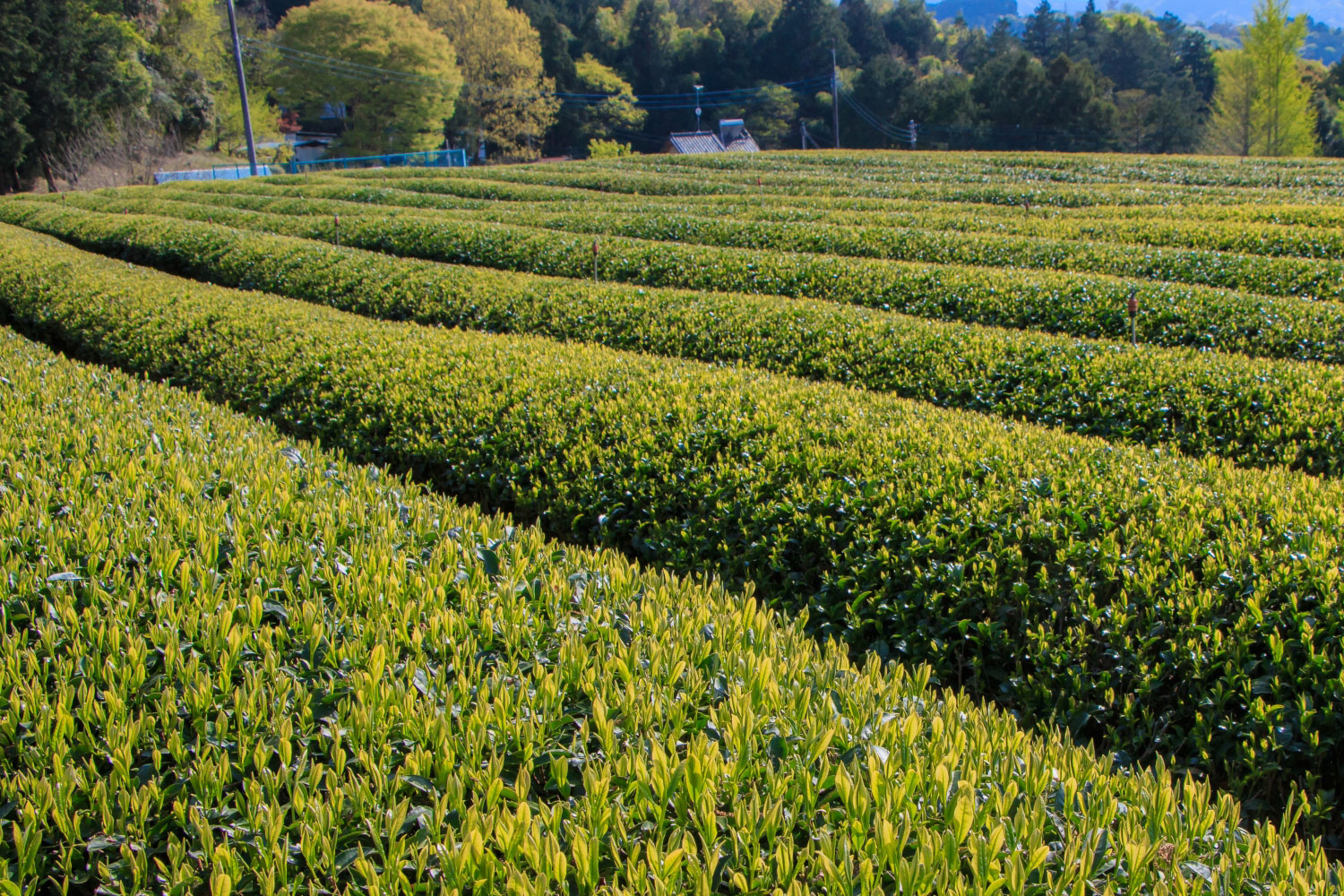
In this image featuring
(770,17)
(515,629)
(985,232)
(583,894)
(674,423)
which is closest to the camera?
(583,894)

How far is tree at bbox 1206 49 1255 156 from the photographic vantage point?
→ 4903 centimetres

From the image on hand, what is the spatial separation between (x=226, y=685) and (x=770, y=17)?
3844 inches

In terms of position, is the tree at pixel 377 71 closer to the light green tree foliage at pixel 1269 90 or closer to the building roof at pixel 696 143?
the building roof at pixel 696 143

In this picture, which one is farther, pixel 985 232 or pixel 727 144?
pixel 727 144

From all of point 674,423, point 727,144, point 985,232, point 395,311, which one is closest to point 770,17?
point 727,144

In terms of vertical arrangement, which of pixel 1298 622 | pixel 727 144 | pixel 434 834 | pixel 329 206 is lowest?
pixel 1298 622

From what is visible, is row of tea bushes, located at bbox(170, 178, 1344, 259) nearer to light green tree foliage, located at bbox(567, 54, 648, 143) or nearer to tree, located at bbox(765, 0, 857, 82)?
light green tree foliage, located at bbox(567, 54, 648, 143)

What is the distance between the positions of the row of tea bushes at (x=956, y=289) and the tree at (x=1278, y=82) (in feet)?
161

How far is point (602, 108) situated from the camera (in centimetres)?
7644

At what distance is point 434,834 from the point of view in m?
2.07

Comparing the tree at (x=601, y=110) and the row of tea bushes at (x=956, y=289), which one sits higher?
the tree at (x=601, y=110)

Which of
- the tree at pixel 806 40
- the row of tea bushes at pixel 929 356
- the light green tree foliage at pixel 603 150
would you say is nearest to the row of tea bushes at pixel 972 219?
the row of tea bushes at pixel 929 356

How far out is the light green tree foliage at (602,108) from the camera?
250 feet

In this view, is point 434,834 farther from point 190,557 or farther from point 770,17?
point 770,17
